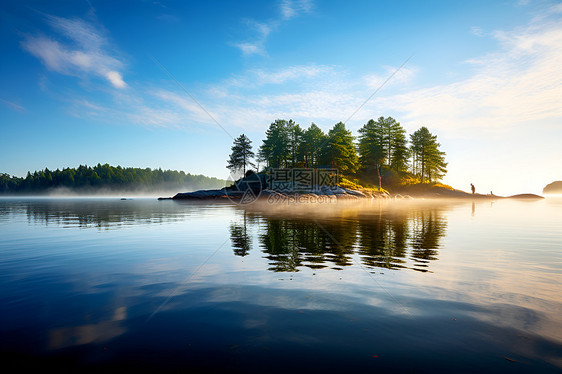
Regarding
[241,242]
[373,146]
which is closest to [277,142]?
[373,146]

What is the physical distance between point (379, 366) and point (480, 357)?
133cm

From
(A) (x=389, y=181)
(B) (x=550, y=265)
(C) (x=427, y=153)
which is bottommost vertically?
(B) (x=550, y=265)

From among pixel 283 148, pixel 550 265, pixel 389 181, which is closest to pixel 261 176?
pixel 283 148

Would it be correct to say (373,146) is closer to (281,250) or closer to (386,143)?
(386,143)

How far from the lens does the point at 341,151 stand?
3164 inches

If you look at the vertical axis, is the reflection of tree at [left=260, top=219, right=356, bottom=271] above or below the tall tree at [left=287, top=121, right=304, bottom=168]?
below

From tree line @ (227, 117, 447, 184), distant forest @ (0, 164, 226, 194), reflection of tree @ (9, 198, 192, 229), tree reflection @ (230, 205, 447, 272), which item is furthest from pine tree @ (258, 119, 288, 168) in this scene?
distant forest @ (0, 164, 226, 194)

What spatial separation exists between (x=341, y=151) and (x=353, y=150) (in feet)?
23.9

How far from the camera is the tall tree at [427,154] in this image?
3191 inches

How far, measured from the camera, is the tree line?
81.8 metres

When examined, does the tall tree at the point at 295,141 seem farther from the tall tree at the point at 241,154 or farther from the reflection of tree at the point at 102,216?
the reflection of tree at the point at 102,216

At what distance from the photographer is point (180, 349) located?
140 inches

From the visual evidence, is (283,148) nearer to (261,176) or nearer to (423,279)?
(261,176)

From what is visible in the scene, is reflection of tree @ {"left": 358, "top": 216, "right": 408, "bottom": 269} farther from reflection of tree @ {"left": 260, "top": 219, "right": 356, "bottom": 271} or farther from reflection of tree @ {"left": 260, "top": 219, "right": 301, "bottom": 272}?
reflection of tree @ {"left": 260, "top": 219, "right": 301, "bottom": 272}
